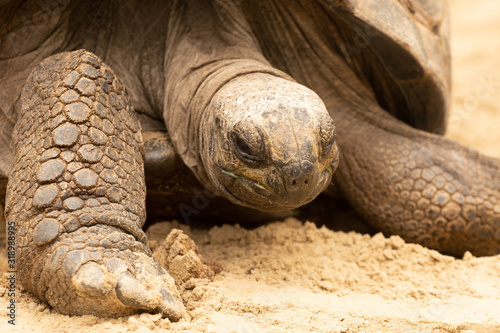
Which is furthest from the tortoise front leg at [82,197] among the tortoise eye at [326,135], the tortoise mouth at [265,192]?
the tortoise eye at [326,135]

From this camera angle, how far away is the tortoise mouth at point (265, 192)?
6.90 feet

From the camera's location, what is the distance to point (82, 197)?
6.79ft

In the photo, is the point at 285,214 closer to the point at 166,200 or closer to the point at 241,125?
the point at 166,200

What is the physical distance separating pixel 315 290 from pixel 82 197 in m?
0.96

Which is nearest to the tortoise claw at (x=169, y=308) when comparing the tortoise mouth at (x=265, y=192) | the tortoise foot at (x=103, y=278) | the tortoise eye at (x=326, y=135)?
the tortoise foot at (x=103, y=278)

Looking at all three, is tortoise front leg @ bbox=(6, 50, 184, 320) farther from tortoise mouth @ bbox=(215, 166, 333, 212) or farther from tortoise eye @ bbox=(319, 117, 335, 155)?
tortoise eye @ bbox=(319, 117, 335, 155)

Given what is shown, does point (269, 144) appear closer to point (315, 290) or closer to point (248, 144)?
point (248, 144)

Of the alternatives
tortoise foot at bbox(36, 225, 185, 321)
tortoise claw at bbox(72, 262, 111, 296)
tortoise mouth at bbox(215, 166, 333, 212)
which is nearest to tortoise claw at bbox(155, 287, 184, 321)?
tortoise foot at bbox(36, 225, 185, 321)

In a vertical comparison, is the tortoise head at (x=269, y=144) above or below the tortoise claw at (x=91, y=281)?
above

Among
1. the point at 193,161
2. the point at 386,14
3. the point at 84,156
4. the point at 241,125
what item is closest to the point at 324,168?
the point at 241,125

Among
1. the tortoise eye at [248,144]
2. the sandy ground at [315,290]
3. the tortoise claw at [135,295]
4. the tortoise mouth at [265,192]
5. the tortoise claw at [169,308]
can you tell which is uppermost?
the tortoise eye at [248,144]

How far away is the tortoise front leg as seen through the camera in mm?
1881

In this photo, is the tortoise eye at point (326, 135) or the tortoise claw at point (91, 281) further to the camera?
the tortoise eye at point (326, 135)

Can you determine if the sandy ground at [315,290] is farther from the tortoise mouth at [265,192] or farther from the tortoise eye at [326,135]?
the tortoise eye at [326,135]
